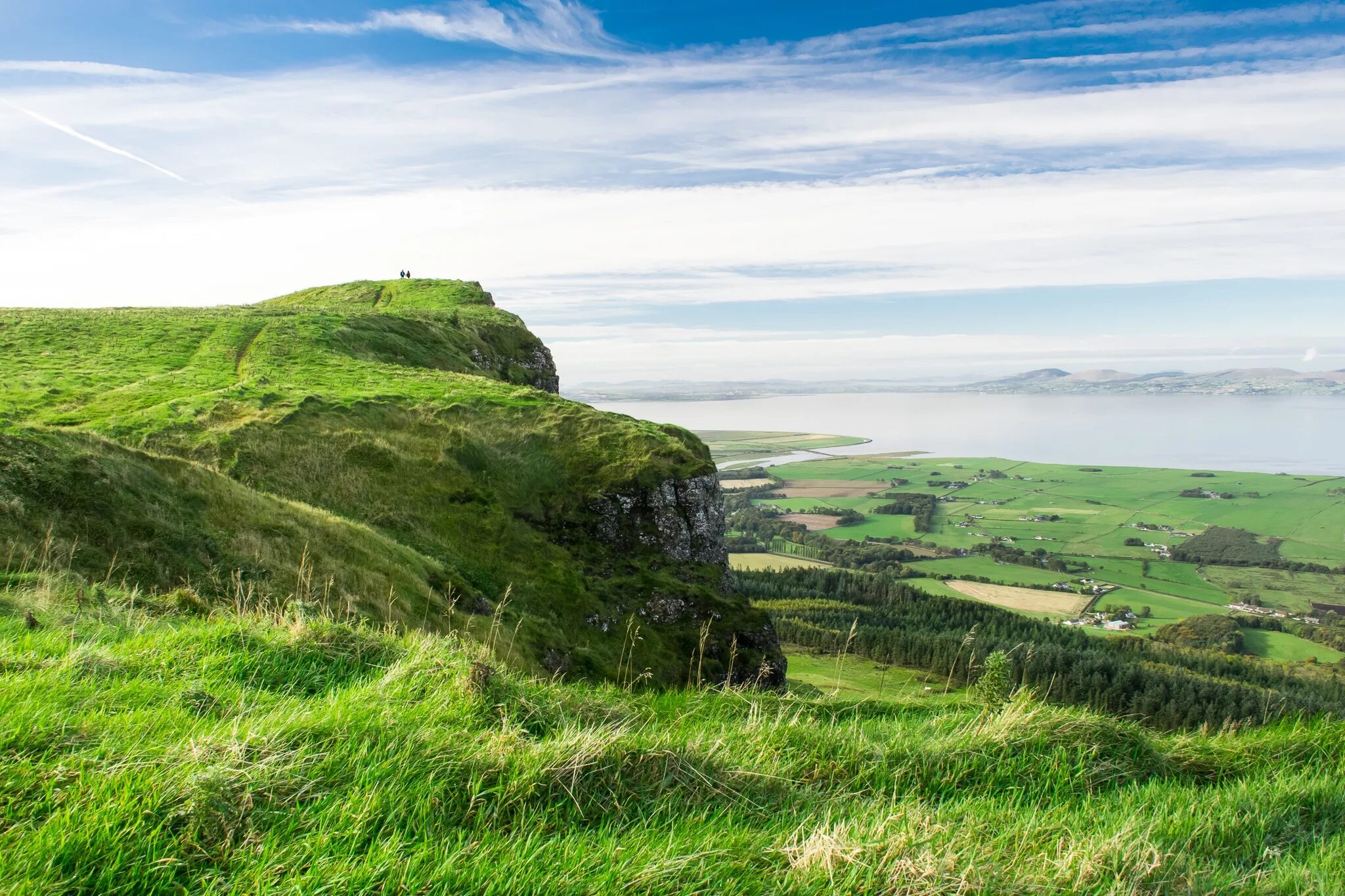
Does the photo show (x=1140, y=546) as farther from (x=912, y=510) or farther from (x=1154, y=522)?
(x=912, y=510)

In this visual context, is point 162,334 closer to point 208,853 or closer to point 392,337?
point 392,337

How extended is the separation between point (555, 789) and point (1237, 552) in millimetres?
190672

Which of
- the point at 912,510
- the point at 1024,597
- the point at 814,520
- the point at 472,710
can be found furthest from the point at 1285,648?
the point at 472,710

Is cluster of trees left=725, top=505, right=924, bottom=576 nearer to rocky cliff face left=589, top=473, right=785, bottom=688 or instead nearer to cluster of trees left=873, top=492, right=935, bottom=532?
cluster of trees left=873, top=492, right=935, bottom=532

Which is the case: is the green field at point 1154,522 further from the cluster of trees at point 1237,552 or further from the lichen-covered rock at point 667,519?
the lichen-covered rock at point 667,519

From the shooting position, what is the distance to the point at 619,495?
36938 millimetres

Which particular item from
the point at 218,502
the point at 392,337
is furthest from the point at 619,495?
the point at 392,337

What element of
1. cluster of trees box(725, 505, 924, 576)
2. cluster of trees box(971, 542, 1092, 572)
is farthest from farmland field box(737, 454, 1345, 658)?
cluster of trees box(725, 505, 924, 576)

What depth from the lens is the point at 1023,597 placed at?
121000 mm

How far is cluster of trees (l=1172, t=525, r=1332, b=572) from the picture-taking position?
14450 centimetres

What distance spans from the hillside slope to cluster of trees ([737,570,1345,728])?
30119mm

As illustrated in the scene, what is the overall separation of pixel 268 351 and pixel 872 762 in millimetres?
50476

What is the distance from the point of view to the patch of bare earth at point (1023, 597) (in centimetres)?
11562

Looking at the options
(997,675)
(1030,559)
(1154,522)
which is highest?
(997,675)
